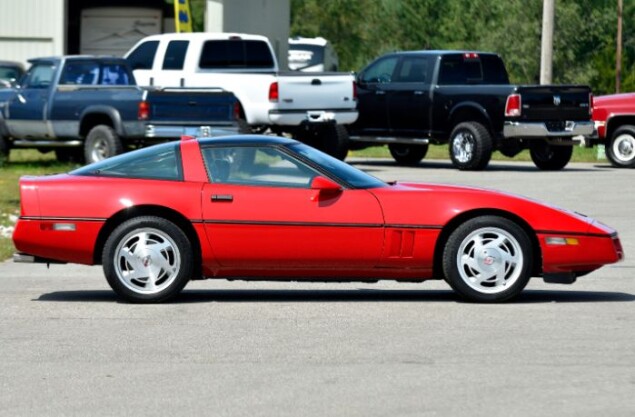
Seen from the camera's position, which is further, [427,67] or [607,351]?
[427,67]

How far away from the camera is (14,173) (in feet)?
80.7

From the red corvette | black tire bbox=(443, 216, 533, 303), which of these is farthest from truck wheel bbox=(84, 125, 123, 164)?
black tire bbox=(443, 216, 533, 303)

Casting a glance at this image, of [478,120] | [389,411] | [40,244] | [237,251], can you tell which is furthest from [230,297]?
[478,120]

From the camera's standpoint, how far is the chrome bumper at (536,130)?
26.4 m

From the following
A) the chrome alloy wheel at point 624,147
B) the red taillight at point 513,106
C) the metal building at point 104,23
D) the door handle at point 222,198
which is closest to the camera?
the door handle at point 222,198

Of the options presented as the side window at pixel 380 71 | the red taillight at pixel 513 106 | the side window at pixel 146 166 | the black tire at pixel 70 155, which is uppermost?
the side window at pixel 380 71

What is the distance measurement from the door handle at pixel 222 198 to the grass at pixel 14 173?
435 cm

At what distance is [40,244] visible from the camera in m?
11.0

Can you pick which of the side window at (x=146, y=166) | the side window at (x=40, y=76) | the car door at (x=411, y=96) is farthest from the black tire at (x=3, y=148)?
the side window at (x=146, y=166)

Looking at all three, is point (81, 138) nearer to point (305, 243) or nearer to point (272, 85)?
point (272, 85)

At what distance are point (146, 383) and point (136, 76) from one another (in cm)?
2014

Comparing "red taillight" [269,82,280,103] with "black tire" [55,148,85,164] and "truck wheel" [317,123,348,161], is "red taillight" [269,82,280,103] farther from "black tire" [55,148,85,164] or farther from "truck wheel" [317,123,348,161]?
"black tire" [55,148,85,164]

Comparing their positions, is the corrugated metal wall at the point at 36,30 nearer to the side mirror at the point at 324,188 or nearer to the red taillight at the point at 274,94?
the red taillight at the point at 274,94

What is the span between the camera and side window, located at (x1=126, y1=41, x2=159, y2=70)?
2772cm
